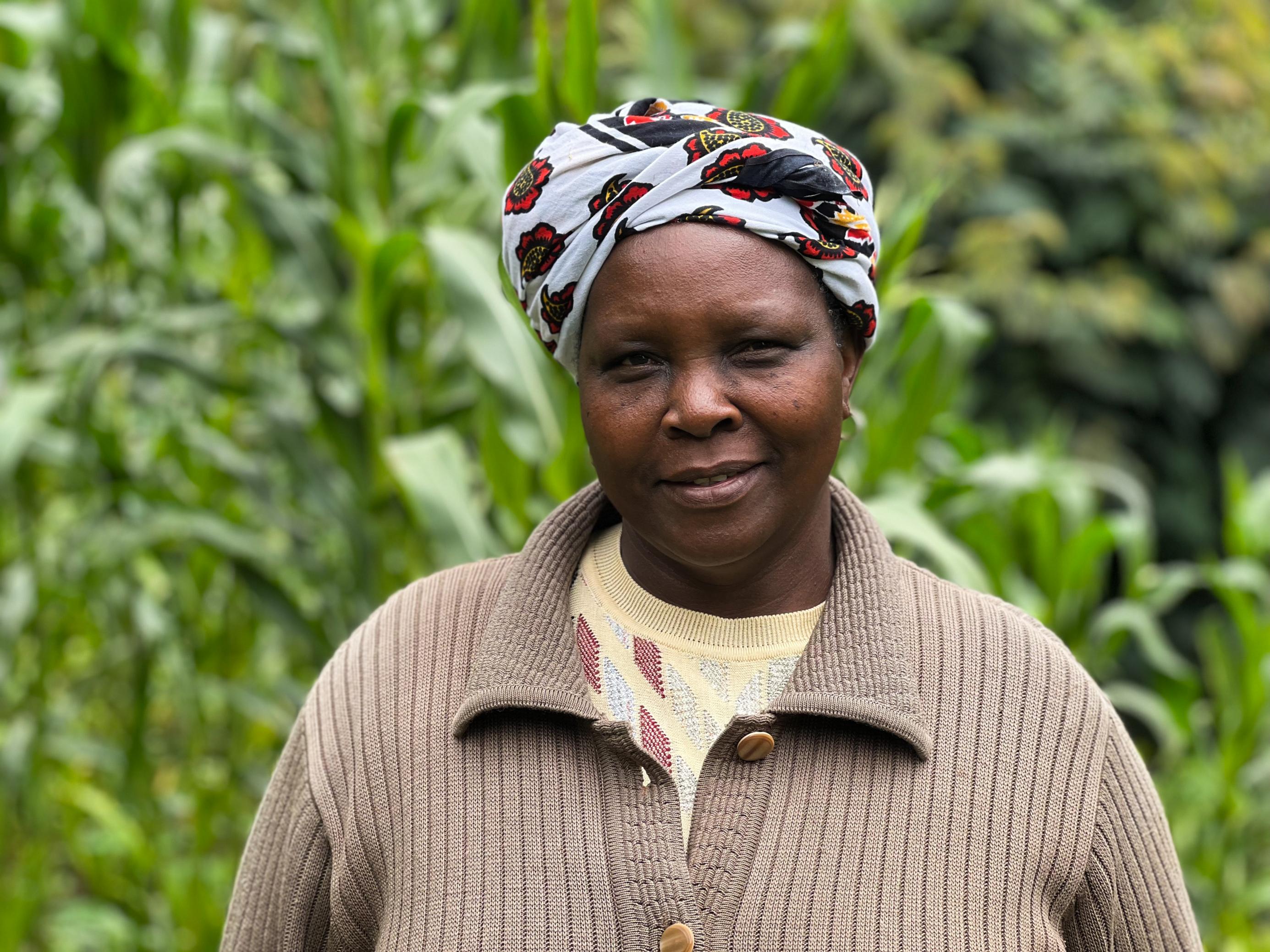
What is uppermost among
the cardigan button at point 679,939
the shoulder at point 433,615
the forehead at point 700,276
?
the forehead at point 700,276

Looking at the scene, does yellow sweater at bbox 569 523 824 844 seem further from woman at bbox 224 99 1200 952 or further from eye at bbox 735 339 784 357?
eye at bbox 735 339 784 357

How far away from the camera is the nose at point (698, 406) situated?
44.5 inches

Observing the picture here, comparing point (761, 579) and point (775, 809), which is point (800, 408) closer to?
point (761, 579)

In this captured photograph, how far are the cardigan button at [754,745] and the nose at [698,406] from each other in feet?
0.90

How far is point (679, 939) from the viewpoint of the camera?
3.76 feet

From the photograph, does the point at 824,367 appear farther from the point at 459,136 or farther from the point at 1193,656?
the point at 1193,656

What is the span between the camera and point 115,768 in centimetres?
304

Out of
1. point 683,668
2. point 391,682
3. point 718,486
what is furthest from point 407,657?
point 718,486

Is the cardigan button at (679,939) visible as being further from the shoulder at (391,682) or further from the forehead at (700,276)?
the forehead at (700,276)

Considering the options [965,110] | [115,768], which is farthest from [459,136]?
[965,110]

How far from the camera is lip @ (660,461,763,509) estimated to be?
1.16 metres

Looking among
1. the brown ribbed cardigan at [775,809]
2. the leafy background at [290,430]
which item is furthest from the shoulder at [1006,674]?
the leafy background at [290,430]

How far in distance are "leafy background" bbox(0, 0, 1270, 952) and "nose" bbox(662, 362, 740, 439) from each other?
0.91 metres

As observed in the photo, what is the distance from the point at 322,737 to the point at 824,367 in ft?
1.99
